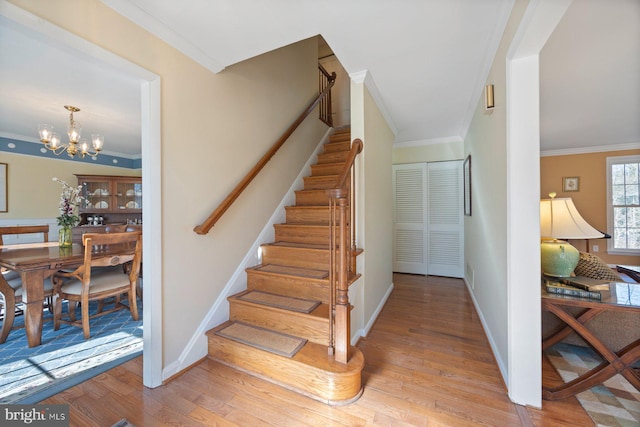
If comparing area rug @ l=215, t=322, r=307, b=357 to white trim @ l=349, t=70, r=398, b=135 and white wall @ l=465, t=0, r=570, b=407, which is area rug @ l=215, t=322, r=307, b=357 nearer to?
white wall @ l=465, t=0, r=570, b=407

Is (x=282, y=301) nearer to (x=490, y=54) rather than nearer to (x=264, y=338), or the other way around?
(x=264, y=338)

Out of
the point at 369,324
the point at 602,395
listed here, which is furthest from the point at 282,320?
the point at 602,395

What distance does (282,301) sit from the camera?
1.94 meters

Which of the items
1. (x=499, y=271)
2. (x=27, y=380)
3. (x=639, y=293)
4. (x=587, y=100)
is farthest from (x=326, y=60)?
(x=27, y=380)

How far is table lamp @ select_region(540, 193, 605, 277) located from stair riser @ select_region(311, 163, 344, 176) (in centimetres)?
200

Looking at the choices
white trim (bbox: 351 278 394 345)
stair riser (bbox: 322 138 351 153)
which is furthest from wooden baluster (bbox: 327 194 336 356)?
stair riser (bbox: 322 138 351 153)

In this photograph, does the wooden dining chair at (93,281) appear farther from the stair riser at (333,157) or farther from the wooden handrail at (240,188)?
the stair riser at (333,157)

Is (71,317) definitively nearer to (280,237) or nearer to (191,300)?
(191,300)

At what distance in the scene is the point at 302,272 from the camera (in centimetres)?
211

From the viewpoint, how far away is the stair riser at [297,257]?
2174 mm

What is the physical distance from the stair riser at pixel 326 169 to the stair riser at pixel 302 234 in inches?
38.6

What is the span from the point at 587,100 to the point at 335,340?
358cm

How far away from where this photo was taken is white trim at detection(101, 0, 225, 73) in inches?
53.4

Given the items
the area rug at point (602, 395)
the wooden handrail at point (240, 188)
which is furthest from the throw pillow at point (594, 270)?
the wooden handrail at point (240, 188)
